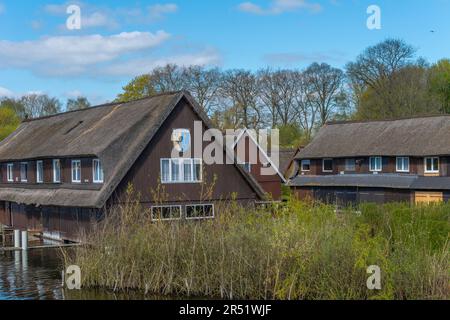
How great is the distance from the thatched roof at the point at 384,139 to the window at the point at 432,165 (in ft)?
2.36

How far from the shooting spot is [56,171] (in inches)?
1423

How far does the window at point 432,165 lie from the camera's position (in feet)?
150

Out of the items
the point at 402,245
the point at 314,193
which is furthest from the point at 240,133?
the point at 402,245

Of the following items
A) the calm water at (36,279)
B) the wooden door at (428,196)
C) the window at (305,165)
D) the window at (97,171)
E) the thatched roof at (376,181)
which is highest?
the window at (97,171)

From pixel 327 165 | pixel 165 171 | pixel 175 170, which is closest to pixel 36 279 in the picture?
pixel 165 171

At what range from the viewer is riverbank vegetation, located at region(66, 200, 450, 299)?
15898mm

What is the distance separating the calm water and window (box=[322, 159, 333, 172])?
29.2m

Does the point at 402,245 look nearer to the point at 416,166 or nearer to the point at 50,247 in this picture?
the point at 50,247

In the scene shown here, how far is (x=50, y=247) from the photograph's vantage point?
32688 millimetres

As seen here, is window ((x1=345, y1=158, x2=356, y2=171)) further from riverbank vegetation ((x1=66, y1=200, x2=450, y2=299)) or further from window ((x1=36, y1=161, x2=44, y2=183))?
riverbank vegetation ((x1=66, y1=200, x2=450, y2=299))

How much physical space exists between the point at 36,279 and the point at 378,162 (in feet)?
109

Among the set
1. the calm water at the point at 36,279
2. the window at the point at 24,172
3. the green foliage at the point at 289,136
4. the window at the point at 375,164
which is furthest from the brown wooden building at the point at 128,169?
the green foliage at the point at 289,136

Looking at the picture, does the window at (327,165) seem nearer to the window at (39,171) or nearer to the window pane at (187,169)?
the window pane at (187,169)
